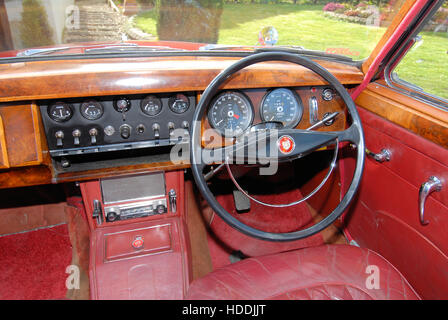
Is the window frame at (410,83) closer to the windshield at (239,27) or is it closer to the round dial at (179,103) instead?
the windshield at (239,27)

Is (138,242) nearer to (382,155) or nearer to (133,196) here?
(133,196)

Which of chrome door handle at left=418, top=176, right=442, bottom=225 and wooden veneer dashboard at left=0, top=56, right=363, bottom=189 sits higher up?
wooden veneer dashboard at left=0, top=56, right=363, bottom=189

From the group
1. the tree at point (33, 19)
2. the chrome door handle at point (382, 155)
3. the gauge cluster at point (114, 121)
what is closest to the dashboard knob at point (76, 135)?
the gauge cluster at point (114, 121)

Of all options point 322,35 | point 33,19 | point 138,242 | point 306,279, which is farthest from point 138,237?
point 33,19

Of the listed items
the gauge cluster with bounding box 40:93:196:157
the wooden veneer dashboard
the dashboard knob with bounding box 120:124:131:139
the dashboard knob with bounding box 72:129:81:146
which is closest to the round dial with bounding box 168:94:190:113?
the gauge cluster with bounding box 40:93:196:157

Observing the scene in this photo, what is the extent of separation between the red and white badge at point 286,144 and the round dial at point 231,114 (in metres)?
0.40

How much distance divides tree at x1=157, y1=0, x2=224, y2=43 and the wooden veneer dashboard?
0.56 meters

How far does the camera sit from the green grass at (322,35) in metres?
1.75

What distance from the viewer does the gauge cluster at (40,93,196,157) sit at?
1708 mm

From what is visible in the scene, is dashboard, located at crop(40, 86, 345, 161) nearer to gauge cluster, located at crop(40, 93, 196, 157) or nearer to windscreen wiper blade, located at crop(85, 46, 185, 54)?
gauge cluster, located at crop(40, 93, 196, 157)

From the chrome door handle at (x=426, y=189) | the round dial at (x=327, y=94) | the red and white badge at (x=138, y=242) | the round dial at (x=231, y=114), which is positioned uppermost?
the round dial at (x=327, y=94)

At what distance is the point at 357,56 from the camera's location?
1998mm

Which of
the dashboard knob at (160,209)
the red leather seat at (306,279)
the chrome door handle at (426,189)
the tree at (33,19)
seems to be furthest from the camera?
the tree at (33,19)

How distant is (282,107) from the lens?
189cm
